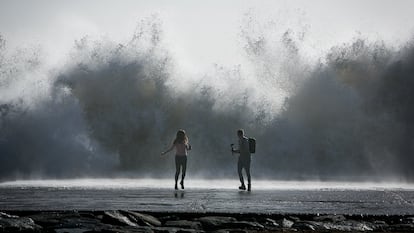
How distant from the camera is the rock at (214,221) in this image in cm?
755

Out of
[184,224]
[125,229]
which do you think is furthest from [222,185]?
[125,229]

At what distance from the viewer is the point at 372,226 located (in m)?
7.70

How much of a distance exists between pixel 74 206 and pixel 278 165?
17009 mm

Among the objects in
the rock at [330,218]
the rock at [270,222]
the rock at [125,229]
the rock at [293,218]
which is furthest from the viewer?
the rock at [293,218]

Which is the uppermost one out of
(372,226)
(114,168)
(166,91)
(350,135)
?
(166,91)

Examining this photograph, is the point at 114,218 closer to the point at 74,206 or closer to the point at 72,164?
the point at 74,206

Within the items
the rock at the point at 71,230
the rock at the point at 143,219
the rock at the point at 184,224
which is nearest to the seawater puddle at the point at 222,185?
the rock at the point at 143,219

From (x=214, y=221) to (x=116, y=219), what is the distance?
1154 mm

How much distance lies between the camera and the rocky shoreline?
715 centimetres

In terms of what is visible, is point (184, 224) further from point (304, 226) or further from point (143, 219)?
point (304, 226)

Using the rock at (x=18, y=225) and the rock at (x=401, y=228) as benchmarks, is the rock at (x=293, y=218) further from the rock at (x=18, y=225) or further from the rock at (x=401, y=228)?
the rock at (x=18, y=225)

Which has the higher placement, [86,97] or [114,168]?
[86,97]

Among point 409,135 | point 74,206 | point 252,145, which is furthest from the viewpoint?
point 409,135

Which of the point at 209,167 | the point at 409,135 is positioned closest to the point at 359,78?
the point at 409,135
